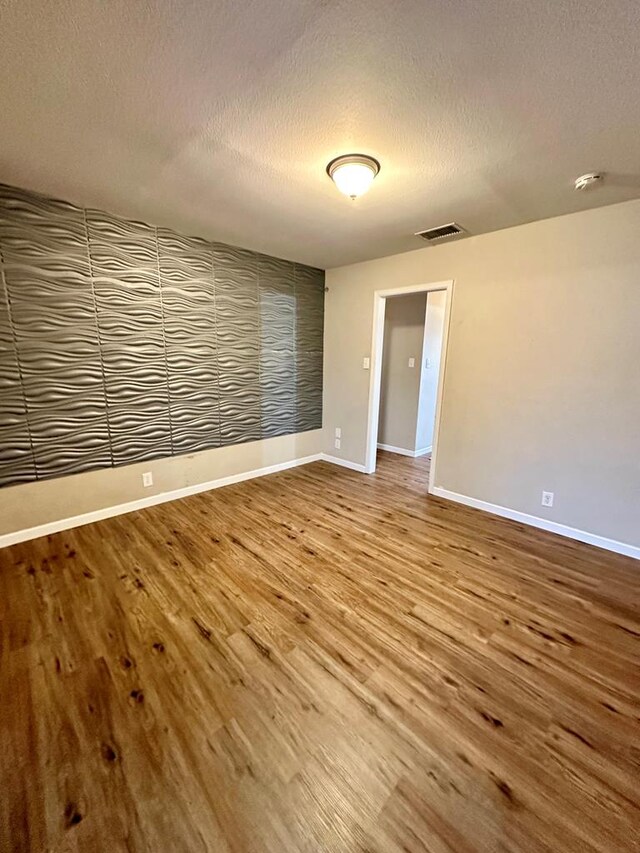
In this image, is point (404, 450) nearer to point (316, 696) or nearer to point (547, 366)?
point (547, 366)

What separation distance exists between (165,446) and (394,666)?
258cm

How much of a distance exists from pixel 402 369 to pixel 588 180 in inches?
120

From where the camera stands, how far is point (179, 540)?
8.43ft

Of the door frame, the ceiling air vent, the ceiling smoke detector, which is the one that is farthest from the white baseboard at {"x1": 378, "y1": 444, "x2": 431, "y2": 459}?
the ceiling smoke detector

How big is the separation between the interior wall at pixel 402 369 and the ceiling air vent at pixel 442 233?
168cm

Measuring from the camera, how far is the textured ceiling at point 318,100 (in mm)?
1091

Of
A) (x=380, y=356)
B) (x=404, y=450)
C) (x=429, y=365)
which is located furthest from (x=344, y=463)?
(x=429, y=365)

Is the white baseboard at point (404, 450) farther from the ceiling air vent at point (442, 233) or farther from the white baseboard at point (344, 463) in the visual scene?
the ceiling air vent at point (442, 233)

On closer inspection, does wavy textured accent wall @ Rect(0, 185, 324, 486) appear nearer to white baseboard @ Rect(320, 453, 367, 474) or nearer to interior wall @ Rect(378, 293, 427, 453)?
white baseboard @ Rect(320, 453, 367, 474)

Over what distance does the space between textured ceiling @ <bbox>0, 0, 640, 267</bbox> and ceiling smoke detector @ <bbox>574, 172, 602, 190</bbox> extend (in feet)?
0.21

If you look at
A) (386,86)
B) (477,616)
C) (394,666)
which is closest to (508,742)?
(394,666)

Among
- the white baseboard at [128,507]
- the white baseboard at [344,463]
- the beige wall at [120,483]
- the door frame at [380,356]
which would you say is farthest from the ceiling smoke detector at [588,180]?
the white baseboard at [128,507]

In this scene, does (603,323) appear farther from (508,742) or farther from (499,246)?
(508,742)

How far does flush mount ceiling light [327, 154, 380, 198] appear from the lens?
1.80 metres
